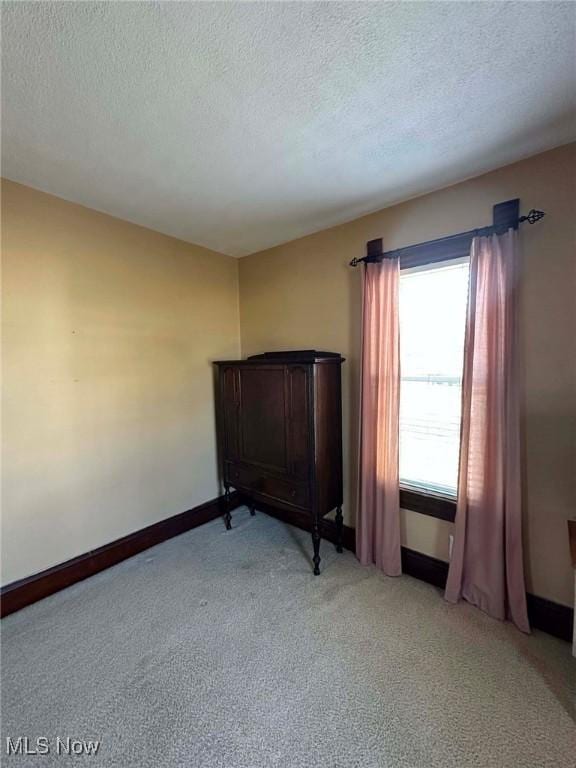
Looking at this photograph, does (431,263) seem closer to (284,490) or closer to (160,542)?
(284,490)

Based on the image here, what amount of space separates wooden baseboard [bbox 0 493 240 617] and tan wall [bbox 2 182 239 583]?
0.06 metres

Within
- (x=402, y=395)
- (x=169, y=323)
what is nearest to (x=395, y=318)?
(x=402, y=395)

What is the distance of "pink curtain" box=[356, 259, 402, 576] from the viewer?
79.9 inches

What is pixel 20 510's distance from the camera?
6.08 feet

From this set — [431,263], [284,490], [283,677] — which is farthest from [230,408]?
[431,263]

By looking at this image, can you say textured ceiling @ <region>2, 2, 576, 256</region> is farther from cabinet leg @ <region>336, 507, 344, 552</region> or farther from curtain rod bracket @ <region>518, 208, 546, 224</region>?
cabinet leg @ <region>336, 507, 344, 552</region>

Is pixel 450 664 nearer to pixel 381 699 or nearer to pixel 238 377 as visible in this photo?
pixel 381 699

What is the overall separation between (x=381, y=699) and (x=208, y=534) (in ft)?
5.63

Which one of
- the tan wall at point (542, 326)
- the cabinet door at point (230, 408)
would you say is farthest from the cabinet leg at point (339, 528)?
the cabinet door at point (230, 408)


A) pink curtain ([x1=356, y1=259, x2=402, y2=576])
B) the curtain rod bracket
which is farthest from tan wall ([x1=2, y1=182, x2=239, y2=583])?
the curtain rod bracket

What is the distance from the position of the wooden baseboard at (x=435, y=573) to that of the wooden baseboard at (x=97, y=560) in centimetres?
62

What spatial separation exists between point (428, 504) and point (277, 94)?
229 cm

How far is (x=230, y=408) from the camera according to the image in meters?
2.60

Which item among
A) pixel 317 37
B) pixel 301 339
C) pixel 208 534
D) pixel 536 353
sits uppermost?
pixel 317 37
